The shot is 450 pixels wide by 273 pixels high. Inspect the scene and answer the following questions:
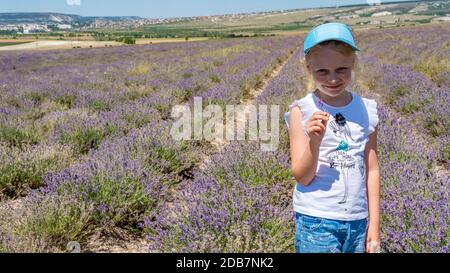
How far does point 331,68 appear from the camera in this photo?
1639 millimetres

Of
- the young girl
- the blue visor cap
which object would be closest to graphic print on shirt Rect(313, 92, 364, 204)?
the young girl

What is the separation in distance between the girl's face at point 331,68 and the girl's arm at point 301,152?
16 cm

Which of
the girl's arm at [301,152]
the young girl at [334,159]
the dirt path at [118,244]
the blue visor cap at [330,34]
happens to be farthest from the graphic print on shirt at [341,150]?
the dirt path at [118,244]

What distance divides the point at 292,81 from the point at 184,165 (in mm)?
5510

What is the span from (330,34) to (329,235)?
0.81 meters

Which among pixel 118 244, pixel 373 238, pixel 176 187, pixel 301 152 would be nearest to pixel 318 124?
pixel 301 152

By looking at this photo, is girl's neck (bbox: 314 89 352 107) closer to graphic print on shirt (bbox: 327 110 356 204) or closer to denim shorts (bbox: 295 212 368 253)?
graphic print on shirt (bbox: 327 110 356 204)

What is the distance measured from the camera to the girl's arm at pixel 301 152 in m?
1.57

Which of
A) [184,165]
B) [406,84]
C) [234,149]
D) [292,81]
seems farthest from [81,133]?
[406,84]

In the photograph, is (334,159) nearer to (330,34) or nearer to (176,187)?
(330,34)

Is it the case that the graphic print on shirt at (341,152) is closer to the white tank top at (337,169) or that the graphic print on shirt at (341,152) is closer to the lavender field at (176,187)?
the white tank top at (337,169)

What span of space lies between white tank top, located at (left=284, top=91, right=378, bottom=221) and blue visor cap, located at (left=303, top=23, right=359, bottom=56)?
26 cm

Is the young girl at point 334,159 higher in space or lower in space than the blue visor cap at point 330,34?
lower
